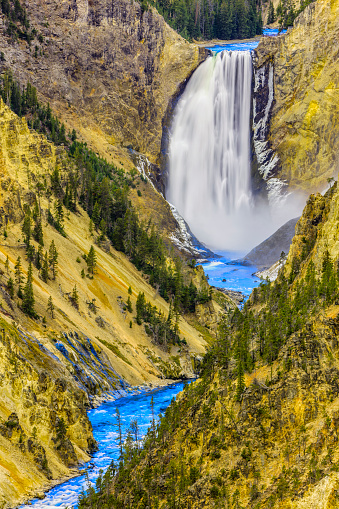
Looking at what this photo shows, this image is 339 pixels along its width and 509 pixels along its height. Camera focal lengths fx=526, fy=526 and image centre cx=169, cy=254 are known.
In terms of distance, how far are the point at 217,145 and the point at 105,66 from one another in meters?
34.2

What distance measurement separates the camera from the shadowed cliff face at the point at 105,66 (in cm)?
11288

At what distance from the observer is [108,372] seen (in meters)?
56.6

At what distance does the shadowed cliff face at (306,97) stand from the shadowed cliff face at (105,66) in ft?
76.5

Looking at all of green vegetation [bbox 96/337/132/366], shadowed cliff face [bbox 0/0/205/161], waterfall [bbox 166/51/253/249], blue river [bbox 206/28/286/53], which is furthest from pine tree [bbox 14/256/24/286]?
blue river [bbox 206/28/286/53]

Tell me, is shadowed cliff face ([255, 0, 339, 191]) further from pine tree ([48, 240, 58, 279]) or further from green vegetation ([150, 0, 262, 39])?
pine tree ([48, 240, 58, 279])

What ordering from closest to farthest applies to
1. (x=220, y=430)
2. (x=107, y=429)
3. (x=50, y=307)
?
1. (x=220, y=430)
2. (x=107, y=429)
3. (x=50, y=307)

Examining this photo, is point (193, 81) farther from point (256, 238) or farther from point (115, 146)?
point (256, 238)

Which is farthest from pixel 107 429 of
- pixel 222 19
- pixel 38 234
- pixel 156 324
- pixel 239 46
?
pixel 222 19

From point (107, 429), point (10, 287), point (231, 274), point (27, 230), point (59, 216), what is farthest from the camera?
point (231, 274)

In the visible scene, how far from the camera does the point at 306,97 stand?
419 feet

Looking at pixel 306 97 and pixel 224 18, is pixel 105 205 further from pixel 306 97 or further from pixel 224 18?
pixel 224 18

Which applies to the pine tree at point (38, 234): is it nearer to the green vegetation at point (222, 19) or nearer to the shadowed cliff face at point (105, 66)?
the shadowed cliff face at point (105, 66)

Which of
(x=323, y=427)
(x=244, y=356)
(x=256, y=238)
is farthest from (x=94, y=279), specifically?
(x=256, y=238)

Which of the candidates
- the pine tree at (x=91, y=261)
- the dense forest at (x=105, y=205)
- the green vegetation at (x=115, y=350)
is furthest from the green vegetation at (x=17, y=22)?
the green vegetation at (x=115, y=350)
